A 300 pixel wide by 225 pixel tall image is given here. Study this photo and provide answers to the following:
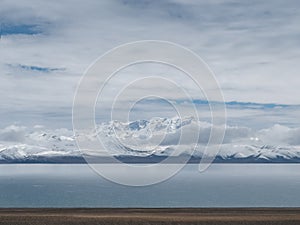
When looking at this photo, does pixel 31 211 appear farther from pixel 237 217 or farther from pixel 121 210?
pixel 237 217

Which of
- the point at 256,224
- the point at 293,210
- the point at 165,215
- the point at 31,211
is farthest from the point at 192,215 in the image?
the point at 31,211

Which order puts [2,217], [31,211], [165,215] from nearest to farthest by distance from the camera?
[2,217]
[165,215]
[31,211]

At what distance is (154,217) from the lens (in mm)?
61750

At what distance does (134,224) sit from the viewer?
5644 centimetres

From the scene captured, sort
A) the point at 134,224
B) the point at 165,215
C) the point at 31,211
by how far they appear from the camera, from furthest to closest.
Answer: the point at 31,211 < the point at 165,215 < the point at 134,224

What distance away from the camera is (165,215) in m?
64.9

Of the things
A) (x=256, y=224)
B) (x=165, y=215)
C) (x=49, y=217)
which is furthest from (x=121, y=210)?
(x=256, y=224)

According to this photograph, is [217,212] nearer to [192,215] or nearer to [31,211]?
[192,215]

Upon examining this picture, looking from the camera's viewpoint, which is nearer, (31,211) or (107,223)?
(107,223)

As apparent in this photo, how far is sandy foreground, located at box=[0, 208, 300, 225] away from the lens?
5762 centimetres

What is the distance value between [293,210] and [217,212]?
10.9 meters

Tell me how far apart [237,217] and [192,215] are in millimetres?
5733

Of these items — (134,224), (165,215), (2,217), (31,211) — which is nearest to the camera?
(134,224)

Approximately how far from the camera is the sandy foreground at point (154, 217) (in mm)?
57625
